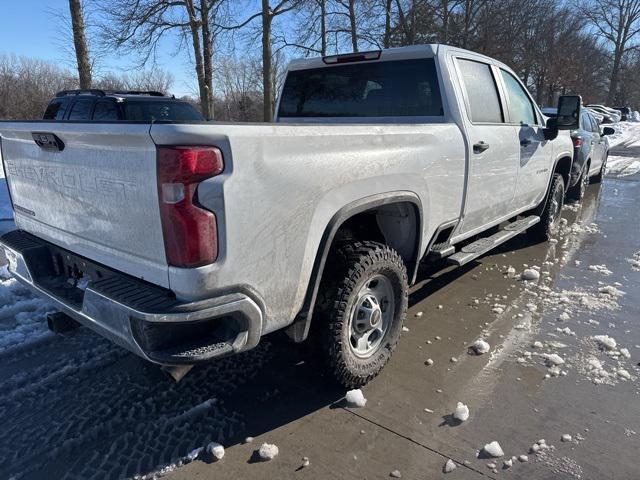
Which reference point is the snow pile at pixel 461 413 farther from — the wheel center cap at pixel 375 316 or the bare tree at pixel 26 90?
the bare tree at pixel 26 90

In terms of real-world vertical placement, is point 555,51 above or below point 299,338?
above

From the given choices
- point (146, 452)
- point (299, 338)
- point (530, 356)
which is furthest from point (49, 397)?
point (530, 356)

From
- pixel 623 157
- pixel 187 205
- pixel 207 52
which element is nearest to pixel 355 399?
pixel 187 205

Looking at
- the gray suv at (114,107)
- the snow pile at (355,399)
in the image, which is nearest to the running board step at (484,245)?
the snow pile at (355,399)

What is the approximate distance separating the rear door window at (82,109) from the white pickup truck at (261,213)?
21.0ft

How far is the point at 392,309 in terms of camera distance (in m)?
3.23

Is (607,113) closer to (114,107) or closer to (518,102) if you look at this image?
(518,102)

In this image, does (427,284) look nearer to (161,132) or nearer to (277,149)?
(277,149)

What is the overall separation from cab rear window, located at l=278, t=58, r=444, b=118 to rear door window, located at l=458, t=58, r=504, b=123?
1.15 feet

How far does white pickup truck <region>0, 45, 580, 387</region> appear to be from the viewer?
6.52 feet

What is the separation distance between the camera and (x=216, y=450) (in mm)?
2459

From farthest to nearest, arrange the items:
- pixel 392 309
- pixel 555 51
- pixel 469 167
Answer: pixel 555 51, pixel 469 167, pixel 392 309

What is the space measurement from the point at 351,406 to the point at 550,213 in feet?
15.1

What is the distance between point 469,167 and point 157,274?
99.8 inches
